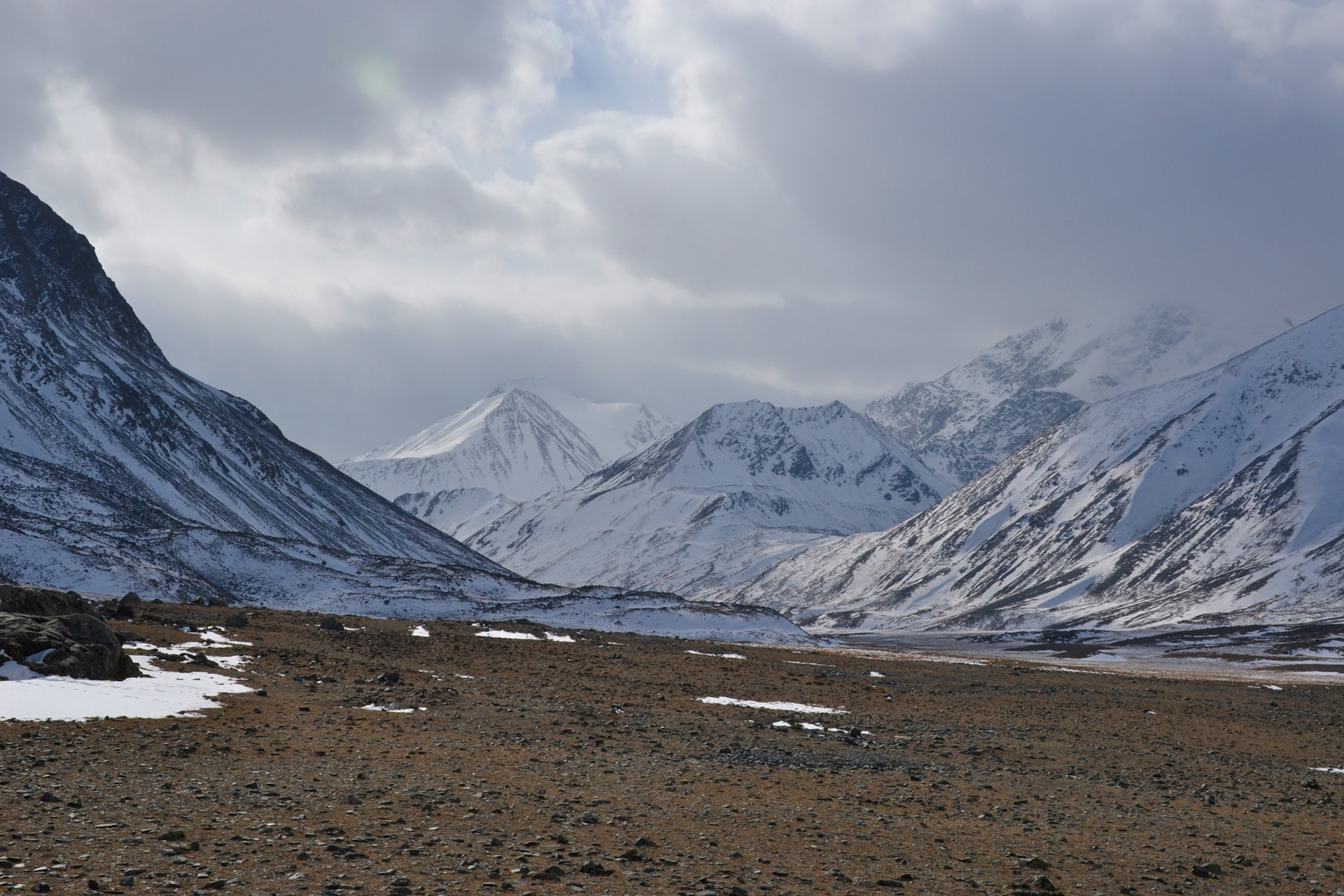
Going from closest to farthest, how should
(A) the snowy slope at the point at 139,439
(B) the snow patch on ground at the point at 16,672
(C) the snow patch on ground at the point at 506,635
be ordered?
(B) the snow patch on ground at the point at 16,672
(C) the snow patch on ground at the point at 506,635
(A) the snowy slope at the point at 139,439

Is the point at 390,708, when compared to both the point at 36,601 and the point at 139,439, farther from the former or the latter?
the point at 139,439

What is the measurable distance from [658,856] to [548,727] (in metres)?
11.3

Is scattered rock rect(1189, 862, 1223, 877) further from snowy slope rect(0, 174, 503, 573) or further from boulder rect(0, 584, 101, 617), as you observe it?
snowy slope rect(0, 174, 503, 573)

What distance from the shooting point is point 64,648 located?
2395cm

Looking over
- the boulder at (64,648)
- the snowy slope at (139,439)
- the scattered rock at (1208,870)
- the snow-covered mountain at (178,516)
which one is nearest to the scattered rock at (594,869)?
the scattered rock at (1208,870)

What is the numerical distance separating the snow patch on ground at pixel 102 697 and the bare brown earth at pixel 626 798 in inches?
23.5

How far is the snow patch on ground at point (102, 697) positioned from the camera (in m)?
19.8

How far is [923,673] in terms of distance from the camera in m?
52.8

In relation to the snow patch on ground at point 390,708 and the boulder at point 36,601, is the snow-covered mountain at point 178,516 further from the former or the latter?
the snow patch on ground at point 390,708

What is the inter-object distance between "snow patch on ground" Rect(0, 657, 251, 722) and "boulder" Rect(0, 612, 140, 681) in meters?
0.30

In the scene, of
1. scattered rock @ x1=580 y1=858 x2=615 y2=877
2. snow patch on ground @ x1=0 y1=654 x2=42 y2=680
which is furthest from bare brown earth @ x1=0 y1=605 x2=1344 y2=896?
snow patch on ground @ x1=0 y1=654 x2=42 y2=680

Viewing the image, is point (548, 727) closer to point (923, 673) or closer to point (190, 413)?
point (923, 673)

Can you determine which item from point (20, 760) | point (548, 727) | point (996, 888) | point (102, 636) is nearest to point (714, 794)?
point (996, 888)

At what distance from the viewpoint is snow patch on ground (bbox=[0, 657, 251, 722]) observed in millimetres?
19812
